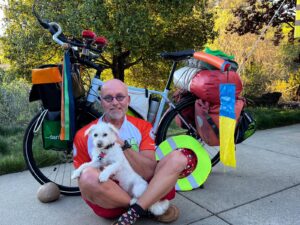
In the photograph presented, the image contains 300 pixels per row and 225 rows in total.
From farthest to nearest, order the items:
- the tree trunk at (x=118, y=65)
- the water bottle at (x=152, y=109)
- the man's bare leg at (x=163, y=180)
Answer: the tree trunk at (x=118, y=65), the water bottle at (x=152, y=109), the man's bare leg at (x=163, y=180)

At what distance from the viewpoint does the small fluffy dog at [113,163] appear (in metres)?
2.01

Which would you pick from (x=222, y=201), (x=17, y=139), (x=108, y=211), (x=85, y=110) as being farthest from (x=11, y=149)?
(x=222, y=201)

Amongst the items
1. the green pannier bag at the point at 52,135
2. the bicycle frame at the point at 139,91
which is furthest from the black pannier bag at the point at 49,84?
the bicycle frame at the point at 139,91

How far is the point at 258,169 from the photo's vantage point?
341 cm

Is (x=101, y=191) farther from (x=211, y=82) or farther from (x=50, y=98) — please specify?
(x=211, y=82)

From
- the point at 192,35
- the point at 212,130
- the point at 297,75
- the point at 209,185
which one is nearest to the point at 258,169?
the point at 209,185

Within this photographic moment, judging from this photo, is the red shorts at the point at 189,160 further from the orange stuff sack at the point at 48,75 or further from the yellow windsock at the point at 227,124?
the orange stuff sack at the point at 48,75

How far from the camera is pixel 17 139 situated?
4.55 m

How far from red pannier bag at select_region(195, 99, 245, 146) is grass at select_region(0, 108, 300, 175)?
1806 mm

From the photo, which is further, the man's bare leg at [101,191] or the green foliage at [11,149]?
the green foliage at [11,149]

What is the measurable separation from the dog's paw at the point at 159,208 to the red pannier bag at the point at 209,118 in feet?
2.72

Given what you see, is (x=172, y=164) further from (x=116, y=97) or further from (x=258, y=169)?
(x=258, y=169)

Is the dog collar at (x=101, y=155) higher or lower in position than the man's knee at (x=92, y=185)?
higher

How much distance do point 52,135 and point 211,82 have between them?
1.42 meters
